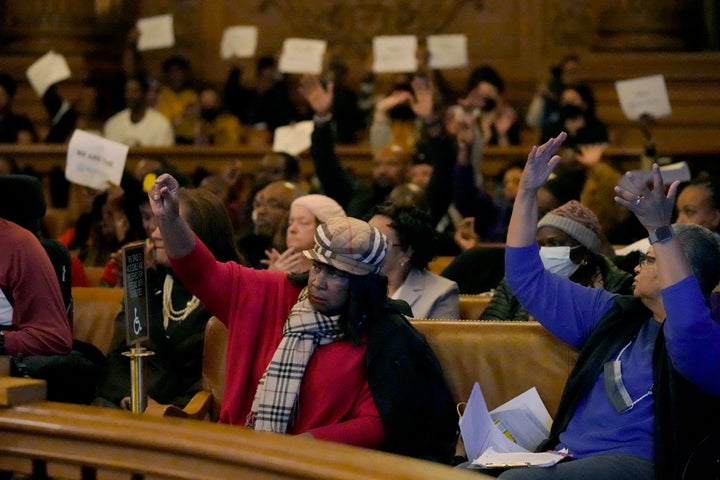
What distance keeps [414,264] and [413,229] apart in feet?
0.52

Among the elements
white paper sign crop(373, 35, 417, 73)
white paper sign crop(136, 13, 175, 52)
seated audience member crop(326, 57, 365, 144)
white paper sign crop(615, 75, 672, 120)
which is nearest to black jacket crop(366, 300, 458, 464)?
white paper sign crop(615, 75, 672, 120)

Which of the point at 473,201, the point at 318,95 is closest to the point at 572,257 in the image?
the point at 473,201

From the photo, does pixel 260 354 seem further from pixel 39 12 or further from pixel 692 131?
pixel 39 12

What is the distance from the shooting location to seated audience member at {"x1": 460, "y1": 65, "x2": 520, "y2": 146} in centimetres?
1123

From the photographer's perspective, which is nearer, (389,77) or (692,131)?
(692,131)

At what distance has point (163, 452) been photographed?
2.88 metres

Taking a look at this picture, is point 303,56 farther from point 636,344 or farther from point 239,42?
point 636,344

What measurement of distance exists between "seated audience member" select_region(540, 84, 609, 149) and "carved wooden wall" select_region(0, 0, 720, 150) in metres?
1.23

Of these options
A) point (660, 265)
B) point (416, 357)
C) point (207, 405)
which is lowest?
point (207, 405)

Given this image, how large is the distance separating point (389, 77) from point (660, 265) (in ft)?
30.4

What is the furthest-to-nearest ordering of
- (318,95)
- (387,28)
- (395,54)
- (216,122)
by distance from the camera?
(387,28) → (216,122) → (395,54) → (318,95)

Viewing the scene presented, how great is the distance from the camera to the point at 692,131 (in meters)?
11.9

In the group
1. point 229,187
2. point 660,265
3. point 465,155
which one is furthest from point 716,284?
point 229,187

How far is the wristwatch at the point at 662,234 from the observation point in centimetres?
379
